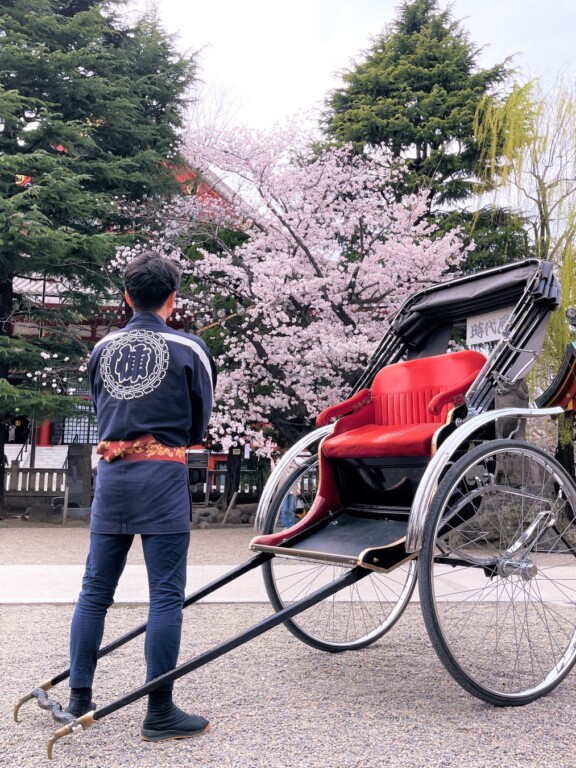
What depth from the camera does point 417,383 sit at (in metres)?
3.60

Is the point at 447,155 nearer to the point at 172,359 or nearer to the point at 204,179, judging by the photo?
the point at 204,179

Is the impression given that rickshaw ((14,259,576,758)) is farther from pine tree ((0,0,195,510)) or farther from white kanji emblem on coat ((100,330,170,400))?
pine tree ((0,0,195,510))

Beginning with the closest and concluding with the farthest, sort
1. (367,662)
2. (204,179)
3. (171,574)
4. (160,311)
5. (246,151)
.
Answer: (171,574) → (160,311) → (367,662) → (246,151) → (204,179)

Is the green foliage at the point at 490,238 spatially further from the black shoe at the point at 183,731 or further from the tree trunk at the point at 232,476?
the black shoe at the point at 183,731

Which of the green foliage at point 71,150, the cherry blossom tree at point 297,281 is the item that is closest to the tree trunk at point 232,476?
the cherry blossom tree at point 297,281

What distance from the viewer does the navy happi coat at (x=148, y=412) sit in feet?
7.89

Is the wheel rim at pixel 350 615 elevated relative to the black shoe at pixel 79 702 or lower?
lower

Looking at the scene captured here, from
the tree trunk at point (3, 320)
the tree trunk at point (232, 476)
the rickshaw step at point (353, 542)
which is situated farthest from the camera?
the tree trunk at point (232, 476)

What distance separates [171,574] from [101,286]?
38.7 feet

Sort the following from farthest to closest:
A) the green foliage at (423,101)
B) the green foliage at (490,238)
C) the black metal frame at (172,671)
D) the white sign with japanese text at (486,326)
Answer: the green foliage at (423,101), the green foliage at (490,238), the white sign with japanese text at (486,326), the black metal frame at (172,671)

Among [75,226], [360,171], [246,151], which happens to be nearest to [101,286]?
[75,226]

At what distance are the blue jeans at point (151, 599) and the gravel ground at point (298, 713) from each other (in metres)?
0.25

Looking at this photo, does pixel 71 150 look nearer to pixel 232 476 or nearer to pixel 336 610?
pixel 232 476

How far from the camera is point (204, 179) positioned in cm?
1430
